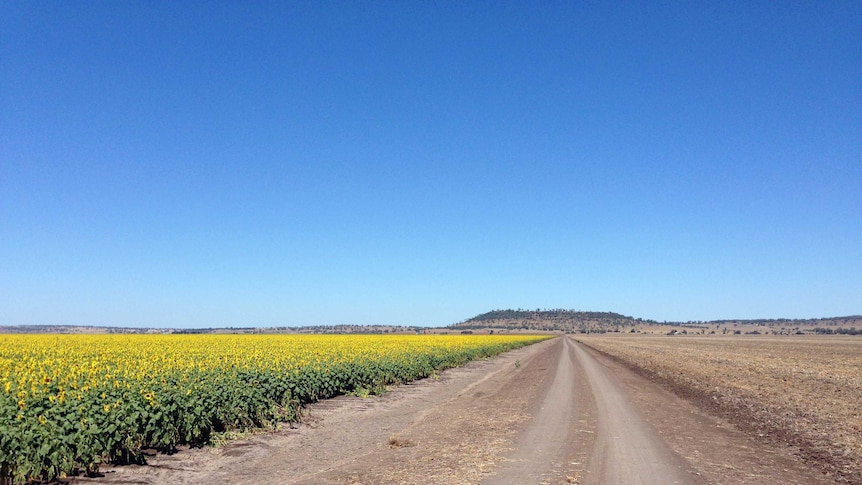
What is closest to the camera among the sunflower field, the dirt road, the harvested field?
the sunflower field

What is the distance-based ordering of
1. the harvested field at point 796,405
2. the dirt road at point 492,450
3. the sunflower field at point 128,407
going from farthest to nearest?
the harvested field at point 796,405 → the dirt road at point 492,450 → the sunflower field at point 128,407

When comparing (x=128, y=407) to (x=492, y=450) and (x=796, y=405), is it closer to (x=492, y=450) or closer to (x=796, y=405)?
(x=492, y=450)

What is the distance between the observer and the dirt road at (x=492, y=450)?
1000 cm

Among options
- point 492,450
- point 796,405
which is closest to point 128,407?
point 492,450

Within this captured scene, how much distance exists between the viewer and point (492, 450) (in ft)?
39.3

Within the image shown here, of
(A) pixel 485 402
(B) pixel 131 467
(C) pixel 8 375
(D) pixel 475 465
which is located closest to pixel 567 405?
(A) pixel 485 402

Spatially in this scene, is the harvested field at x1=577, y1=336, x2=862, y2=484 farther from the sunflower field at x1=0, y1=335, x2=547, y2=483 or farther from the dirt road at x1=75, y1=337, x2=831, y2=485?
the sunflower field at x1=0, y1=335, x2=547, y2=483

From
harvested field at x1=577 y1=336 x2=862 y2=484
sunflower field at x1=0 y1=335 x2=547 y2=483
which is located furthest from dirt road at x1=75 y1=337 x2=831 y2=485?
harvested field at x1=577 y1=336 x2=862 y2=484

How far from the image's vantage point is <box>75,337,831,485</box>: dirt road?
1000 cm

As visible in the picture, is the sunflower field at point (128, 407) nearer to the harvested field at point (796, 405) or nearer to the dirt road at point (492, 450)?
the dirt road at point (492, 450)

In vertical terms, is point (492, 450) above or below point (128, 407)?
below

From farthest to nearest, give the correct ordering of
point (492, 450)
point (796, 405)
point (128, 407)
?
point (796, 405) → point (492, 450) → point (128, 407)

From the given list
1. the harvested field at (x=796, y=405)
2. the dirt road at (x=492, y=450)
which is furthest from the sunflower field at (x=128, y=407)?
the harvested field at (x=796, y=405)

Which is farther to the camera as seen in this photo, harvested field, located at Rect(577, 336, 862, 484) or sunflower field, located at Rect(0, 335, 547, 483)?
harvested field, located at Rect(577, 336, 862, 484)
